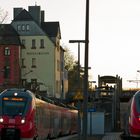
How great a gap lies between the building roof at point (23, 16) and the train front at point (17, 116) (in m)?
76.0

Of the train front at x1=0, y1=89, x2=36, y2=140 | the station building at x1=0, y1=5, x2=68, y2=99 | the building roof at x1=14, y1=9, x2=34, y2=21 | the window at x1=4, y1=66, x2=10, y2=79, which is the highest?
the building roof at x1=14, y1=9, x2=34, y2=21

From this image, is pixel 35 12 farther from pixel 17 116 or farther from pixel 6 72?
pixel 17 116

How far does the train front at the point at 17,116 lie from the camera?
32.4 metres

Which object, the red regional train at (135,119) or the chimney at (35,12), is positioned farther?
the chimney at (35,12)

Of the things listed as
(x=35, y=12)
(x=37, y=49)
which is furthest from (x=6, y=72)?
(x=35, y=12)

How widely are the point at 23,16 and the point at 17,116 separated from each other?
3054 inches

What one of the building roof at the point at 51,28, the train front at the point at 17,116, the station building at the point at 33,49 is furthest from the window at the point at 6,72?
the train front at the point at 17,116

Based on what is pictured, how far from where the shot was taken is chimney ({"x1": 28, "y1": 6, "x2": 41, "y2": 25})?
11128 cm

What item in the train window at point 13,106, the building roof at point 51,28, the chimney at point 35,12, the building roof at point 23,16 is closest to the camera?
the train window at point 13,106

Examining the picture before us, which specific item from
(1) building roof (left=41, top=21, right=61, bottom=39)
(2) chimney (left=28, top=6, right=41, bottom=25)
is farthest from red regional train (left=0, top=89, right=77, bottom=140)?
(1) building roof (left=41, top=21, right=61, bottom=39)

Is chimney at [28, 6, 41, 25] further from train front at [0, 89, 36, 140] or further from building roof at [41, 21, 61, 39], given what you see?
train front at [0, 89, 36, 140]

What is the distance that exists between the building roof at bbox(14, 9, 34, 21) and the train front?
75966 mm

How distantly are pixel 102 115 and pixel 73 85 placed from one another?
104269 mm

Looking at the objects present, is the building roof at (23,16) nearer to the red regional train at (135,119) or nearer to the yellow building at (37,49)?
the yellow building at (37,49)
